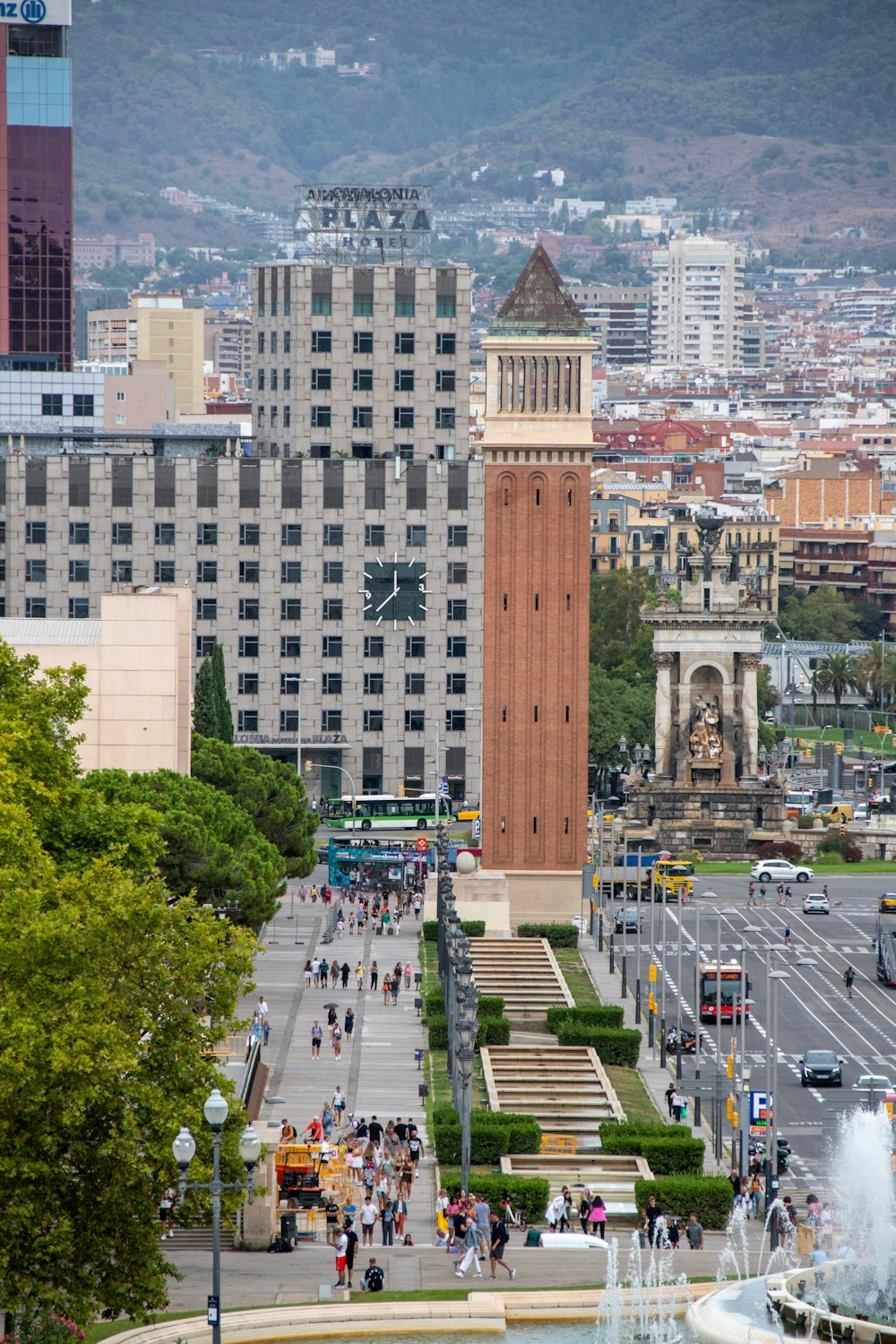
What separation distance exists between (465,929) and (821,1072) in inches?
1057

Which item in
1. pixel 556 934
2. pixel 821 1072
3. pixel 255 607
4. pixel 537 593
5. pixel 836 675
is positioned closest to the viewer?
pixel 821 1072

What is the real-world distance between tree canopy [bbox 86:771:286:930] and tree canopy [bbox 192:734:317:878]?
9880 millimetres

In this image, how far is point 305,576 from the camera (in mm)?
148375

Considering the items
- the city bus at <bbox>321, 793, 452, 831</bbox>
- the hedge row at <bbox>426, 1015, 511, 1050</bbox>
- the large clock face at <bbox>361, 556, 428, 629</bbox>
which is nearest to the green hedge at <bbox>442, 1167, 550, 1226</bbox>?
the hedge row at <bbox>426, 1015, 511, 1050</bbox>

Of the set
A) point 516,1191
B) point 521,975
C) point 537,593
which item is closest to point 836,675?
point 537,593

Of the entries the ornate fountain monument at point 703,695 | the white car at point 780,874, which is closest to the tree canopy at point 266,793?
the white car at point 780,874

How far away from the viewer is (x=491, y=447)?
11700 cm

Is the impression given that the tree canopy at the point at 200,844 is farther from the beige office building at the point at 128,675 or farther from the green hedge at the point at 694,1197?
the green hedge at the point at 694,1197

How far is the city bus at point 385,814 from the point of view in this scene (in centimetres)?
13838

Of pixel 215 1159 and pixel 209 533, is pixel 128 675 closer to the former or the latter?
pixel 215 1159

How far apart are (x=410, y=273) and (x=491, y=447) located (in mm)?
35859

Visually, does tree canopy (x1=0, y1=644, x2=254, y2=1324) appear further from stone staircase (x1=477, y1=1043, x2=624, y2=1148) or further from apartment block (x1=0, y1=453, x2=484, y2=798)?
apartment block (x1=0, y1=453, x2=484, y2=798)

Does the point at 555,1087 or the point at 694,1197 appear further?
the point at 555,1087

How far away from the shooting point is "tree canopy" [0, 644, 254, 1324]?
4659 cm
